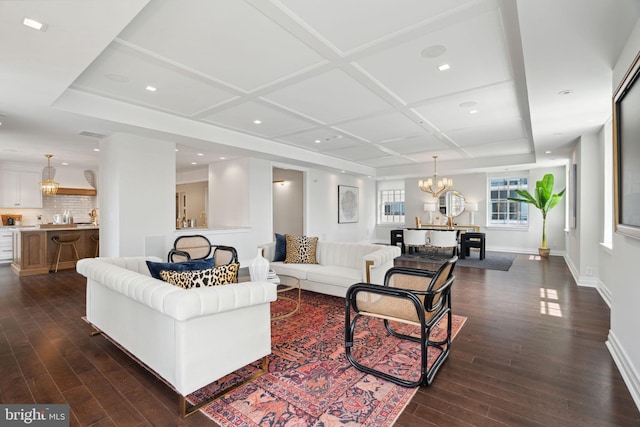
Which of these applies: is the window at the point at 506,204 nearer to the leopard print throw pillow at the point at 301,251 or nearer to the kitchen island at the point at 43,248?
the leopard print throw pillow at the point at 301,251

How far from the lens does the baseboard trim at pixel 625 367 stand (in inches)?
81.2

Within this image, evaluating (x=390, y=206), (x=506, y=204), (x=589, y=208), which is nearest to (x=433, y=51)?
(x=589, y=208)

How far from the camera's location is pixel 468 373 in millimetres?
2402

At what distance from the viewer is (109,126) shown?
432 centimetres

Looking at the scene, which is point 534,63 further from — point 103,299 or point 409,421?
point 103,299

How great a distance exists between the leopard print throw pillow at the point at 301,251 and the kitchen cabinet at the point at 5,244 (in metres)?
7.24

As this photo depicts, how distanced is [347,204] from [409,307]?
25.2ft

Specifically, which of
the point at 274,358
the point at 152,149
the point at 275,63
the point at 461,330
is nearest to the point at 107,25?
the point at 275,63

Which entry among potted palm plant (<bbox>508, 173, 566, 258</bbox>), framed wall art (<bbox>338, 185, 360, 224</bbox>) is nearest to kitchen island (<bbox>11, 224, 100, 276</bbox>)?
framed wall art (<bbox>338, 185, 360, 224</bbox>)

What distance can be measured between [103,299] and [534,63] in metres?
4.28

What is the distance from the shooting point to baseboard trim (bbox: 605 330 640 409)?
206cm

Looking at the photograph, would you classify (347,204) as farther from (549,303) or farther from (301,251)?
(549,303)

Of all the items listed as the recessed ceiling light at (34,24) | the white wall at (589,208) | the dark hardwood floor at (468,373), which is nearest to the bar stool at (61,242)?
the dark hardwood floor at (468,373)

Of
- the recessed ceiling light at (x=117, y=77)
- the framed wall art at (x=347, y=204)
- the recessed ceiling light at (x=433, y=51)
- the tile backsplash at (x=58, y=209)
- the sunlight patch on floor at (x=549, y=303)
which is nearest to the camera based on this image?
the recessed ceiling light at (x=433, y=51)
